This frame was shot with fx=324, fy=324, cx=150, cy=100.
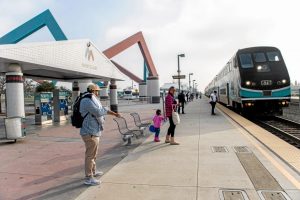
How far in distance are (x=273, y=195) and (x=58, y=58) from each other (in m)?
12.6

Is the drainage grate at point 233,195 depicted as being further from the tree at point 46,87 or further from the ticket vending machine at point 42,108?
the tree at point 46,87

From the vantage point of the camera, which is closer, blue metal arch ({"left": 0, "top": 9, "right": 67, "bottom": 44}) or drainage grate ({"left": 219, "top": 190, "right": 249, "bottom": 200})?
drainage grate ({"left": 219, "top": 190, "right": 249, "bottom": 200})

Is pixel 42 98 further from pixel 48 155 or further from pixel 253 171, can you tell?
pixel 253 171

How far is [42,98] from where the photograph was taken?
740 inches

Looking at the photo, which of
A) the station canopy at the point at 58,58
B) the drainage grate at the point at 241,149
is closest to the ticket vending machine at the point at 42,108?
the station canopy at the point at 58,58

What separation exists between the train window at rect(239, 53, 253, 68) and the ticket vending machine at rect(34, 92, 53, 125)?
11292mm

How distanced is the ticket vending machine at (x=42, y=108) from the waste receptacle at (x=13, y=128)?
6.81 m

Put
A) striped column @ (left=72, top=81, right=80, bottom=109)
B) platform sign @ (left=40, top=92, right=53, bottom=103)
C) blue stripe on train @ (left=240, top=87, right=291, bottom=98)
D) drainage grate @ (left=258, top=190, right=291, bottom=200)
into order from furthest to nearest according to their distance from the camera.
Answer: striped column @ (left=72, top=81, right=80, bottom=109)
platform sign @ (left=40, top=92, right=53, bottom=103)
blue stripe on train @ (left=240, top=87, right=291, bottom=98)
drainage grate @ (left=258, top=190, right=291, bottom=200)

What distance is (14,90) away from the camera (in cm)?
1248

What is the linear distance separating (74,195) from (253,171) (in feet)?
11.4

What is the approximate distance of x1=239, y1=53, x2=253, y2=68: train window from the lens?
58.0 ft

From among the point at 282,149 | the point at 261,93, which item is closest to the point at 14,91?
the point at 282,149

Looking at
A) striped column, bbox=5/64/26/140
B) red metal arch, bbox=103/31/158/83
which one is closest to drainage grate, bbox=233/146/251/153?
striped column, bbox=5/64/26/140

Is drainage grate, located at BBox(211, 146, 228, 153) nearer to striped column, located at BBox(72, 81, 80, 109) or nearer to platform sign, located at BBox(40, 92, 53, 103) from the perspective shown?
platform sign, located at BBox(40, 92, 53, 103)
